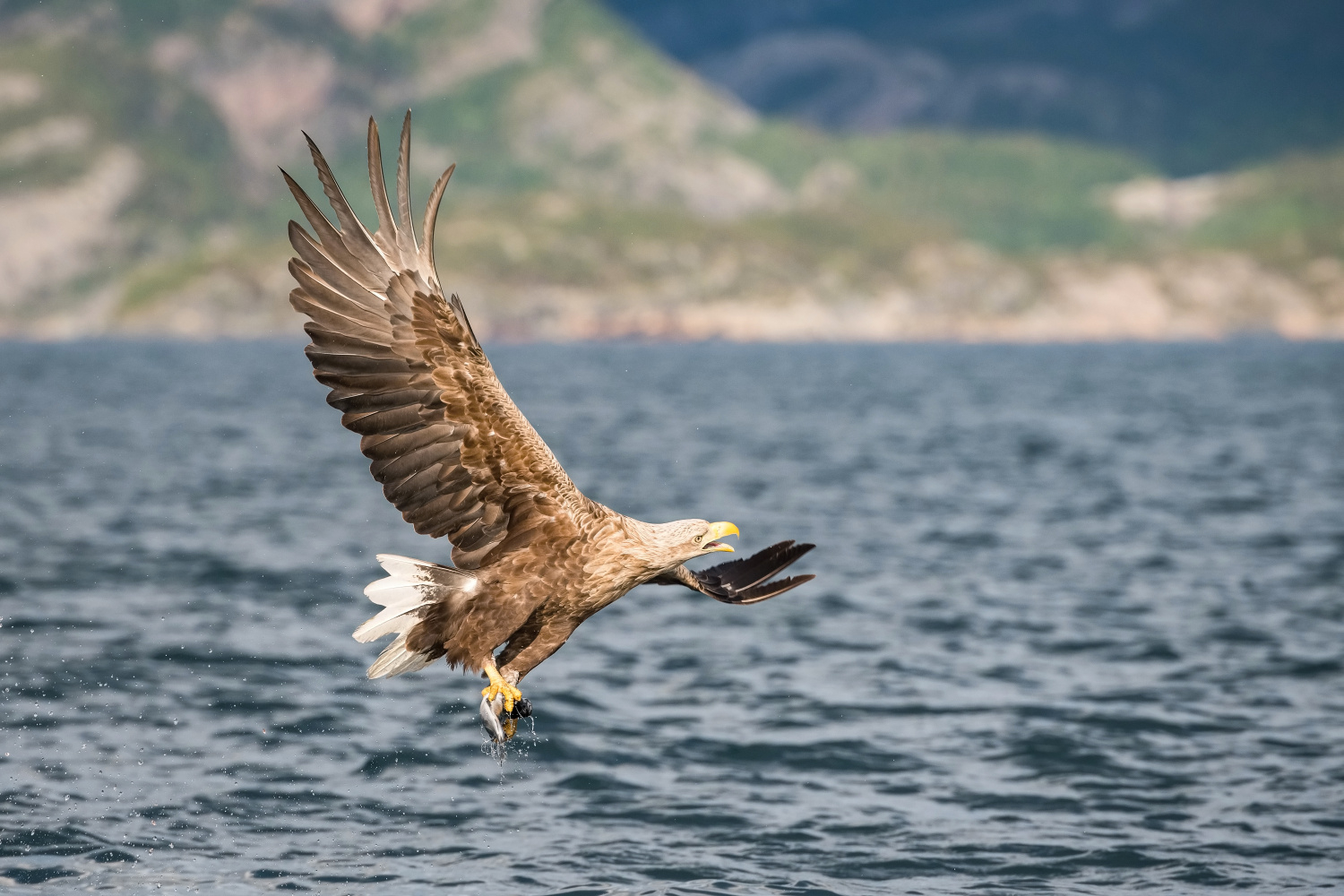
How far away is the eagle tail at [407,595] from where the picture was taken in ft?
28.5

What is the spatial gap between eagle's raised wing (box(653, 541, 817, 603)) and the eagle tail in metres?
1.19

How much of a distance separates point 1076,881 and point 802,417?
50.7m

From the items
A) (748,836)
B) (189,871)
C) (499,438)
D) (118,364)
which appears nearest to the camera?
(499,438)

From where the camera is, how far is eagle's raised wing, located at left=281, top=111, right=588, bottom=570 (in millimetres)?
8383

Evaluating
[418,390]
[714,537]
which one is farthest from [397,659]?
[714,537]

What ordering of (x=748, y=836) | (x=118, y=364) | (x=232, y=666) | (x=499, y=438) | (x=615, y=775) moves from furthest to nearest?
1. (x=118, y=364)
2. (x=232, y=666)
3. (x=615, y=775)
4. (x=748, y=836)
5. (x=499, y=438)

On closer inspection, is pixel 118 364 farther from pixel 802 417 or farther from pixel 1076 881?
pixel 1076 881

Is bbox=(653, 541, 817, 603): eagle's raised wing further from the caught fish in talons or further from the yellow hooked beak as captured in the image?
the caught fish in talons

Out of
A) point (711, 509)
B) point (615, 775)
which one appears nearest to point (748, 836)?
point (615, 775)

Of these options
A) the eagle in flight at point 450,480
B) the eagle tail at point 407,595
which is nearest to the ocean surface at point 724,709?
the eagle tail at point 407,595

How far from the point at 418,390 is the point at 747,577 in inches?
108

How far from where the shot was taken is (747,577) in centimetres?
1019

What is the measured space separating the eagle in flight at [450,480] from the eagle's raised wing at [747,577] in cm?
62

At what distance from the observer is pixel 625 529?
8648 millimetres
